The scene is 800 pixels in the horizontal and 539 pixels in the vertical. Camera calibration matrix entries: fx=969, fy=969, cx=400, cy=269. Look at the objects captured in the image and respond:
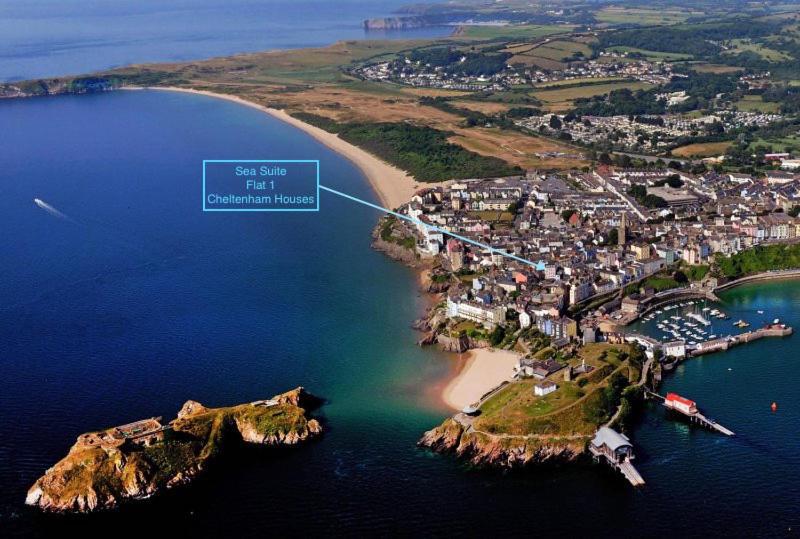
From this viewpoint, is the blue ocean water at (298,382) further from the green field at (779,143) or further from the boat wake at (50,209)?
the green field at (779,143)

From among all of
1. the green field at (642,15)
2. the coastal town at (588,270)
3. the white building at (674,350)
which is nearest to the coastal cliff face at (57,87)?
the coastal town at (588,270)

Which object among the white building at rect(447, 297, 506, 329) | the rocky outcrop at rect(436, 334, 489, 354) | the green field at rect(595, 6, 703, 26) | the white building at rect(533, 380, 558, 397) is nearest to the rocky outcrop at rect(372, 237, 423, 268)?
the white building at rect(447, 297, 506, 329)

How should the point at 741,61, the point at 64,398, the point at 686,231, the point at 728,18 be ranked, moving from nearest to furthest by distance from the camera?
the point at 64,398, the point at 686,231, the point at 741,61, the point at 728,18

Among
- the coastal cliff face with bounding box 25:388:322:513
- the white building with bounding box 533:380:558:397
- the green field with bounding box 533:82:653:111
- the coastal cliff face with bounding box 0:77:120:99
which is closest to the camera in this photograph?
the coastal cliff face with bounding box 25:388:322:513

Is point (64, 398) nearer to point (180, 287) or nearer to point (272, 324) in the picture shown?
point (272, 324)

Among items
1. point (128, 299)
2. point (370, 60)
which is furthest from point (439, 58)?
point (128, 299)

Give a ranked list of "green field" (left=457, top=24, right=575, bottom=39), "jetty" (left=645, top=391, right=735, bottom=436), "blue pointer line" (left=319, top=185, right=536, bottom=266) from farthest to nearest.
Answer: "green field" (left=457, top=24, right=575, bottom=39), "blue pointer line" (left=319, top=185, right=536, bottom=266), "jetty" (left=645, top=391, right=735, bottom=436)

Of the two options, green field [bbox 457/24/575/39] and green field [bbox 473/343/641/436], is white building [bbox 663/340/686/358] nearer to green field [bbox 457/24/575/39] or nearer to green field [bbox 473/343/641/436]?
green field [bbox 473/343/641/436]
